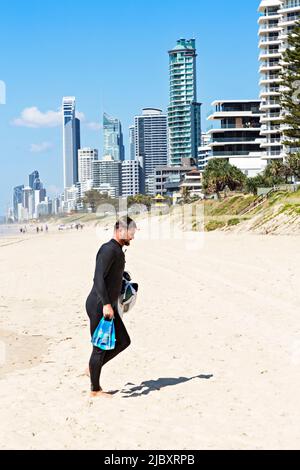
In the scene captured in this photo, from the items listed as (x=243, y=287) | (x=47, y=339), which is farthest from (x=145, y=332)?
(x=243, y=287)

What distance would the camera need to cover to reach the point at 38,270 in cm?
2253

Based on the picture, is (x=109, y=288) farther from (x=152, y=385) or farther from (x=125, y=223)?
(x=152, y=385)

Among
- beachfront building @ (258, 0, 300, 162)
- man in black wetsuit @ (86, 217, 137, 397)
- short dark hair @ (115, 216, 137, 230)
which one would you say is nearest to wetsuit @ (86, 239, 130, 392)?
man in black wetsuit @ (86, 217, 137, 397)

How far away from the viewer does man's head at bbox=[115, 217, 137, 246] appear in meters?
6.19

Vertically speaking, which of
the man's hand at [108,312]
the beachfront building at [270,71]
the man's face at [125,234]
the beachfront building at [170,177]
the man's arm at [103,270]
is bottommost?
the man's hand at [108,312]

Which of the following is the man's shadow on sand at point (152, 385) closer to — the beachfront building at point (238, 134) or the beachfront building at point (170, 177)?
the beachfront building at point (238, 134)

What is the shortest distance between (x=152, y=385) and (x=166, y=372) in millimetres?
586

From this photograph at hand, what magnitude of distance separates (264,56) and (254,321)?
82.4 m

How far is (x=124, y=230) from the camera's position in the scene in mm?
6184

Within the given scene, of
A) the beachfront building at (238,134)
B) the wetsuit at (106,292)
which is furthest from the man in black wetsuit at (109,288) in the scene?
Answer: the beachfront building at (238,134)

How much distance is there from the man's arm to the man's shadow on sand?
43.4 inches

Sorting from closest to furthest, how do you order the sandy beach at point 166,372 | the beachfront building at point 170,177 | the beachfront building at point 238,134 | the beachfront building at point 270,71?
the sandy beach at point 166,372, the beachfront building at point 270,71, the beachfront building at point 238,134, the beachfront building at point 170,177

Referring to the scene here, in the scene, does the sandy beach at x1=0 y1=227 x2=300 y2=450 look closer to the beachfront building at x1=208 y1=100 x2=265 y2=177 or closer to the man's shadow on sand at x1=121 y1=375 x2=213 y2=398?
the man's shadow on sand at x1=121 y1=375 x2=213 y2=398

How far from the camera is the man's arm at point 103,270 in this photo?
6.11m
